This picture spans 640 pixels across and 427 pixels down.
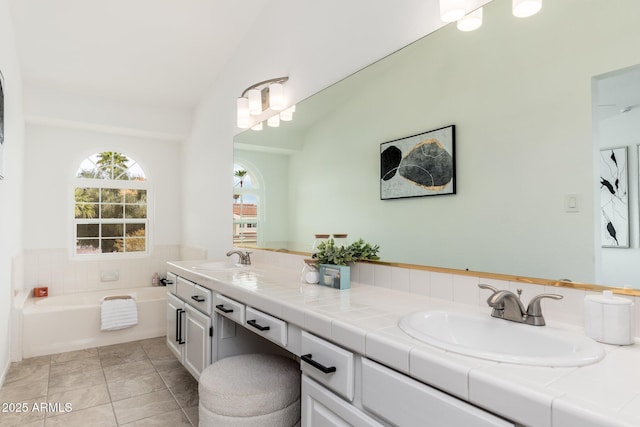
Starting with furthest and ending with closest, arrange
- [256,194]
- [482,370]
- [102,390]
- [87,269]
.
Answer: [87,269]
[256,194]
[102,390]
[482,370]

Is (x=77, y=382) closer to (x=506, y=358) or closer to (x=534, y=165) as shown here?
(x=506, y=358)

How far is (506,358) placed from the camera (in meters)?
0.84

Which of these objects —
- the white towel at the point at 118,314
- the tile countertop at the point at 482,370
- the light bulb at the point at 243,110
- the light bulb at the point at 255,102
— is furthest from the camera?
the white towel at the point at 118,314

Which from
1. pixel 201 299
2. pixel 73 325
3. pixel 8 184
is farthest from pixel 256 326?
pixel 73 325

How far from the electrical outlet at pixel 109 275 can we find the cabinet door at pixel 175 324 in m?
1.96

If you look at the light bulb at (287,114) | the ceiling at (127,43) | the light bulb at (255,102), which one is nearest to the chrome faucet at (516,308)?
the light bulb at (287,114)

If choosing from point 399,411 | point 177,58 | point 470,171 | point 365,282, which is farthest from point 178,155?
point 399,411

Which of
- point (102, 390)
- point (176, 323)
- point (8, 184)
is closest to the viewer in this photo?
point (102, 390)

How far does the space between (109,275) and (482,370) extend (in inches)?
185

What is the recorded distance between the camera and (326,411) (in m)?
1.25

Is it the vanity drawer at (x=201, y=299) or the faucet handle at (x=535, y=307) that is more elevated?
the faucet handle at (x=535, y=307)

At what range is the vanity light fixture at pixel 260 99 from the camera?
106 inches

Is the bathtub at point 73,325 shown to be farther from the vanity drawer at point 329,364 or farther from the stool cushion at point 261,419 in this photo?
the vanity drawer at point 329,364

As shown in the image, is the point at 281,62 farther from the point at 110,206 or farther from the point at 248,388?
the point at 110,206
